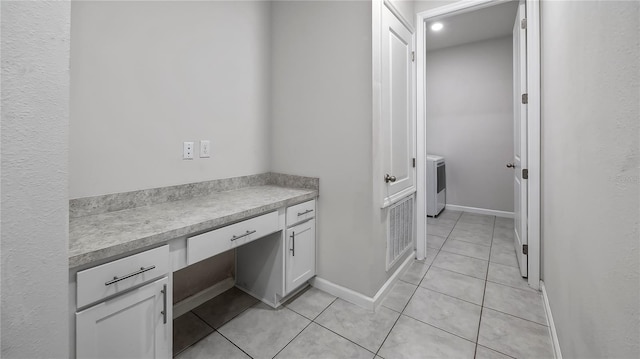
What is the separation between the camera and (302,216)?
1.93m

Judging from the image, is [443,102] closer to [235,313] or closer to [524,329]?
[524,329]

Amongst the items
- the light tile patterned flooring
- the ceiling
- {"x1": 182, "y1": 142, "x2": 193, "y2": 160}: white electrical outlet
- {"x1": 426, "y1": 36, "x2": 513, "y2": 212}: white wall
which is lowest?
the light tile patterned flooring

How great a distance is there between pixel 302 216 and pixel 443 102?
12.2 feet

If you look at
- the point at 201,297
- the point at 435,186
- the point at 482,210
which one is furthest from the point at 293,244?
the point at 482,210

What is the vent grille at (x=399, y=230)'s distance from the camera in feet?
6.87

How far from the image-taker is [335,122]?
1.93m

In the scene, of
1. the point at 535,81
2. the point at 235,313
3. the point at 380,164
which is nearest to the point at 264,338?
the point at 235,313

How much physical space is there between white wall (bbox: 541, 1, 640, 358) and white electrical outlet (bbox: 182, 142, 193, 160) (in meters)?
1.97

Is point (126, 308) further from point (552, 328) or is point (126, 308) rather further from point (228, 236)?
point (552, 328)

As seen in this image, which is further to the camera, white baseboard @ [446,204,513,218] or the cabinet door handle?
white baseboard @ [446,204,513,218]

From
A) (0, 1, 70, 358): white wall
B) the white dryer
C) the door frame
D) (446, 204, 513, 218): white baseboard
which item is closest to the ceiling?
the door frame

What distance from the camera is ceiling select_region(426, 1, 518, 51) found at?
3.15 m

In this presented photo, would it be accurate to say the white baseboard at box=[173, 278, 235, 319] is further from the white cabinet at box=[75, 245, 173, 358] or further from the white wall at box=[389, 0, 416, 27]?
the white wall at box=[389, 0, 416, 27]

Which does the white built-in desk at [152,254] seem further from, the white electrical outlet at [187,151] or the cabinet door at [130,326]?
the white electrical outlet at [187,151]
